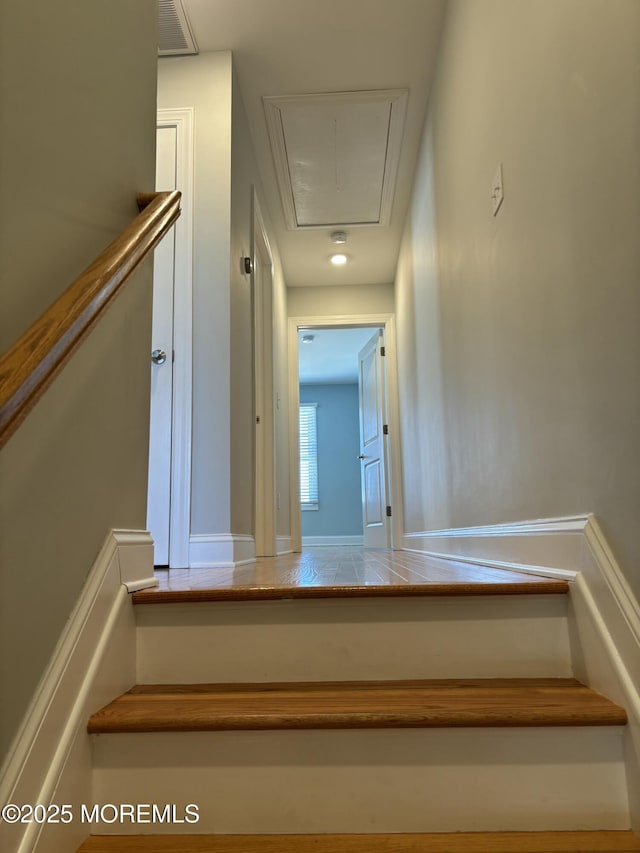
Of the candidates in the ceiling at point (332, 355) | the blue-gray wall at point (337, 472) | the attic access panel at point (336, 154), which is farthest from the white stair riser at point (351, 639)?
the blue-gray wall at point (337, 472)

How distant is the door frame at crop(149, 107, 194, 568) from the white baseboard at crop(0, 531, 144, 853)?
1.20m

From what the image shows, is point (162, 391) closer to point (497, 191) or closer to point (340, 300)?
point (497, 191)

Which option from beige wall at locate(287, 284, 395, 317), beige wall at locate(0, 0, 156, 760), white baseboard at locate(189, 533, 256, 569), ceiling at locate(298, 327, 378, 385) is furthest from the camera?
ceiling at locate(298, 327, 378, 385)

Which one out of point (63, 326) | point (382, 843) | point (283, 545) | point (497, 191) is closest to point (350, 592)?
point (382, 843)

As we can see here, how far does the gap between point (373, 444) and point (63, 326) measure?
4.92 meters

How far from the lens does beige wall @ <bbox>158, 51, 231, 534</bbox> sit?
8.25 feet

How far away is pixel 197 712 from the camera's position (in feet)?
3.49

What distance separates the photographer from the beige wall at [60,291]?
870 millimetres

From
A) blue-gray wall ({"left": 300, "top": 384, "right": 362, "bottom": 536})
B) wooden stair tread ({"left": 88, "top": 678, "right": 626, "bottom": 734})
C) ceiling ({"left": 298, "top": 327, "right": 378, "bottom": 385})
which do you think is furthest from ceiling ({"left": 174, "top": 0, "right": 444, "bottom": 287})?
blue-gray wall ({"left": 300, "top": 384, "right": 362, "bottom": 536})

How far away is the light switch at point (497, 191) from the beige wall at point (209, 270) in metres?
1.20

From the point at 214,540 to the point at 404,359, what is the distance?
273 cm

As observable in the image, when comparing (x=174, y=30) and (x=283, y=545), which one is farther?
(x=283, y=545)

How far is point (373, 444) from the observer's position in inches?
224

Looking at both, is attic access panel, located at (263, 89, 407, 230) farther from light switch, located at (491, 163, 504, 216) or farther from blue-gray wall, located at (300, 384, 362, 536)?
blue-gray wall, located at (300, 384, 362, 536)
